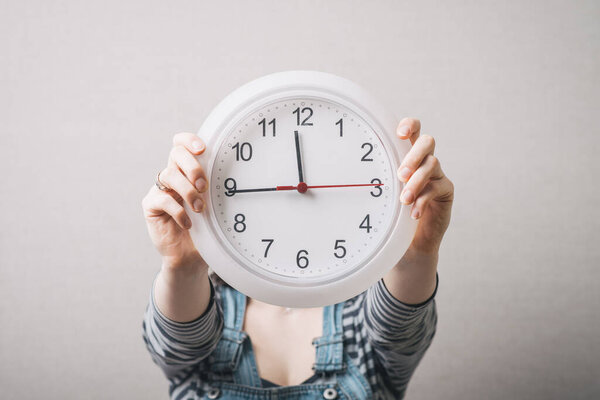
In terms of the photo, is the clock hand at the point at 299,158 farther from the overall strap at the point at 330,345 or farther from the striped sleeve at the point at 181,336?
the overall strap at the point at 330,345

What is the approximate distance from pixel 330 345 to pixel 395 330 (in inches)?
8.1

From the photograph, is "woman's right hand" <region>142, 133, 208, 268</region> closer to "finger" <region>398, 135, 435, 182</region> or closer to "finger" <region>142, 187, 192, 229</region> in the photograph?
"finger" <region>142, 187, 192, 229</region>

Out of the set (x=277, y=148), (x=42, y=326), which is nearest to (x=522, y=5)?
(x=277, y=148)

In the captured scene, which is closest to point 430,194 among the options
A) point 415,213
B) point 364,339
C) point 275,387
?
point 415,213

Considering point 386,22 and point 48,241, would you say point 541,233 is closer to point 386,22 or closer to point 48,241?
point 386,22

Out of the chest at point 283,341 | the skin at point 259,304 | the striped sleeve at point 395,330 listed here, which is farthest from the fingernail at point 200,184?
the chest at point 283,341

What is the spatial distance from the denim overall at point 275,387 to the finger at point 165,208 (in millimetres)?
478

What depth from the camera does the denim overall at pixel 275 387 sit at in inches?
44.9

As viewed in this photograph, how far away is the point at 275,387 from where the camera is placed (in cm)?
116

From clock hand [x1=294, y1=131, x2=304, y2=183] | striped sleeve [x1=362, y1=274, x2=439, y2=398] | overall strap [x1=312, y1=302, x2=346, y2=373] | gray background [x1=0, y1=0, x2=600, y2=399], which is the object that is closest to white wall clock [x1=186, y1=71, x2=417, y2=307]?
clock hand [x1=294, y1=131, x2=304, y2=183]

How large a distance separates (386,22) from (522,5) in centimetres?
43

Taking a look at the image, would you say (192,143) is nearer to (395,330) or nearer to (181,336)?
(181,336)

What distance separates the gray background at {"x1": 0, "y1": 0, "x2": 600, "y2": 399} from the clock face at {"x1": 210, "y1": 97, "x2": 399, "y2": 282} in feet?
2.29

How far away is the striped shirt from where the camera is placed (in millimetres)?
1026
